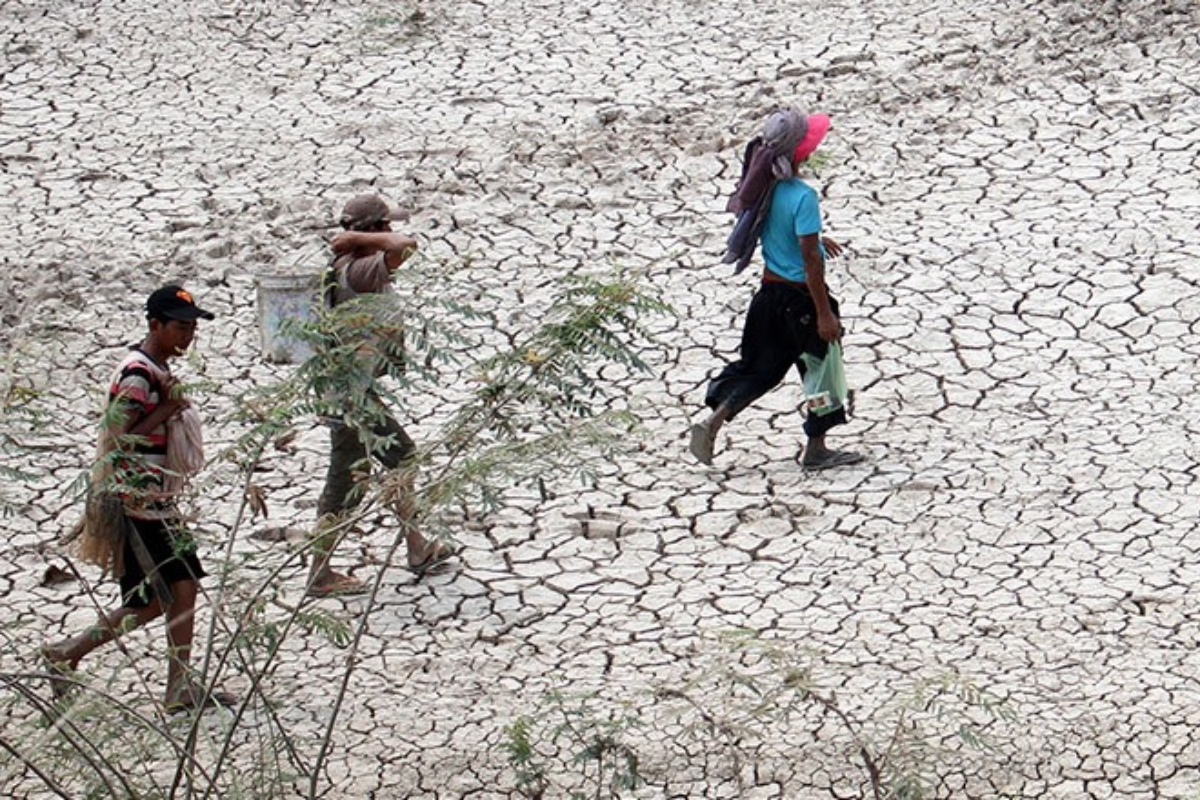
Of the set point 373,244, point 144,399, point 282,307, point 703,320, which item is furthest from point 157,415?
point 703,320

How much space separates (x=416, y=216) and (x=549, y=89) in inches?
64.8

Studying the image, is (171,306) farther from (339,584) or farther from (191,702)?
(339,584)

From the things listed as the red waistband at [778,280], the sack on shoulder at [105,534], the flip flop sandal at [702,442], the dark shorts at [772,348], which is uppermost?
the sack on shoulder at [105,534]

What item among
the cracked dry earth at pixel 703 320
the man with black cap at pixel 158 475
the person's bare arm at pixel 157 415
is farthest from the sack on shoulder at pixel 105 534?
the cracked dry earth at pixel 703 320

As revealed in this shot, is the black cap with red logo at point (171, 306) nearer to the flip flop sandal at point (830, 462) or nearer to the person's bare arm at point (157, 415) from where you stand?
the person's bare arm at point (157, 415)

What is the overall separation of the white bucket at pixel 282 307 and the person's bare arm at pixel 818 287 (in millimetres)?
2139

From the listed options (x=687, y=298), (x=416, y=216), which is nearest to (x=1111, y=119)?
(x=687, y=298)

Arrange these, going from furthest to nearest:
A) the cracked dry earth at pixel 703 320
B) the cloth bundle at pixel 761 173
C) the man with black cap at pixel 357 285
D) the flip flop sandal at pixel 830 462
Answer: the flip flop sandal at pixel 830 462 < the cloth bundle at pixel 761 173 < the man with black cap at pixel 357 285 < the cracked dry earth at pixel 703 320

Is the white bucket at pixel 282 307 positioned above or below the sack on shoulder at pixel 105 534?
below

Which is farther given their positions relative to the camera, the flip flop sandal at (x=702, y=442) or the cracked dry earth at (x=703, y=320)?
the flip flop sandal at (x=702, y=442)

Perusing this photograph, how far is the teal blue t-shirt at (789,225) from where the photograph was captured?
780 cm

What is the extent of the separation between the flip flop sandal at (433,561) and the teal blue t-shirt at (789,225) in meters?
1.59

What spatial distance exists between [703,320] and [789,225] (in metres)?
1.55

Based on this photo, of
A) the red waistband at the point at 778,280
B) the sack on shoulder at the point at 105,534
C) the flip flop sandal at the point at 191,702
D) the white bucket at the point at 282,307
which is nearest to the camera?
the flip flop sandal at the point at 191,702
